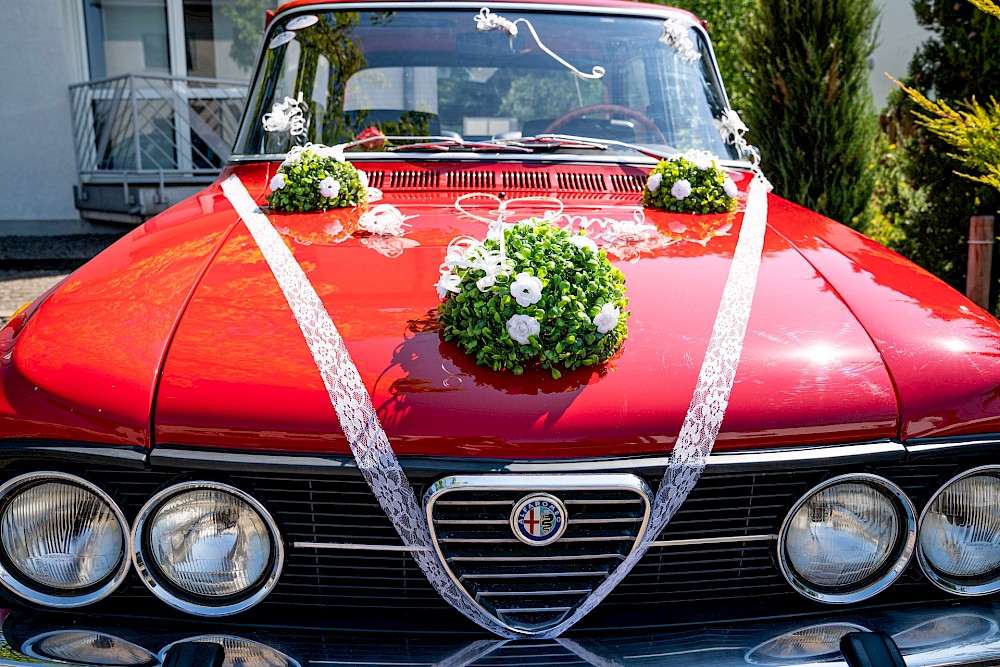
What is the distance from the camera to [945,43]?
5551 mm

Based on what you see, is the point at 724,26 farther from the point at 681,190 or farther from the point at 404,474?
the point at 404,474

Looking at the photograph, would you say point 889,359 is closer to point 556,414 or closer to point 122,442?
point 556,414

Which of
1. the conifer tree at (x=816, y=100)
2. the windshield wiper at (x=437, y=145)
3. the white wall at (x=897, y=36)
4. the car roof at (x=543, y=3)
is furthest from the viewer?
the white wall at (x=897, y=36)

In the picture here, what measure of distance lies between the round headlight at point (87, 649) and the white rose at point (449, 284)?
845 millimetres

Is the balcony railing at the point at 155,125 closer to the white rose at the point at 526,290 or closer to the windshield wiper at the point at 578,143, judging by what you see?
the windshield wiper at the point at 578,143

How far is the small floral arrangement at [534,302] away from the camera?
1.66m

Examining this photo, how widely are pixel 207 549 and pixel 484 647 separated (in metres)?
0.53

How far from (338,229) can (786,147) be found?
4.82 meters

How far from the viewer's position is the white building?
994 centimetres

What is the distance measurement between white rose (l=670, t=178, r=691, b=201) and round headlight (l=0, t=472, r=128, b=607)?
68.9 inches

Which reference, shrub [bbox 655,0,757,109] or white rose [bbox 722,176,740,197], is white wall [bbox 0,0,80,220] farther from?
white rose [bbox 722,176,740,197]

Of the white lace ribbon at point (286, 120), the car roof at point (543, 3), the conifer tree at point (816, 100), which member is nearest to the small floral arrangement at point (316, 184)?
the white lace ribbon at point (286, 120)

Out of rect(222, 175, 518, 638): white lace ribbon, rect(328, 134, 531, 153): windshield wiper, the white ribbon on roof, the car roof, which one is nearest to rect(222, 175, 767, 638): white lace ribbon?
rect(222, 175, 518, 638): white lace ribbon

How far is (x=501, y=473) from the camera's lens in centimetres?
153
